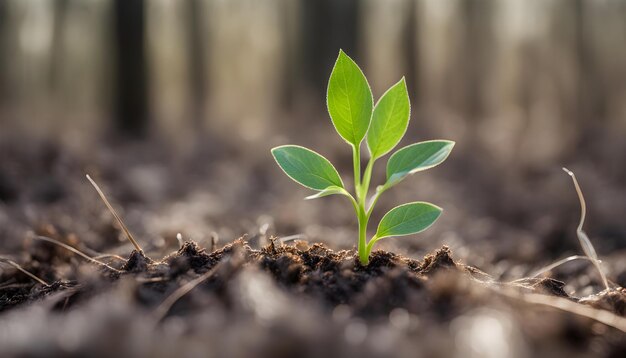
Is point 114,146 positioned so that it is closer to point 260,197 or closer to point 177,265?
point 260,197

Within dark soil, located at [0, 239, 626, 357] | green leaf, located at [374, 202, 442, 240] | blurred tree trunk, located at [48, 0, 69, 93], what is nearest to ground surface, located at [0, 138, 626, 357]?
dark soil, located at [0, 239, 626, 357]

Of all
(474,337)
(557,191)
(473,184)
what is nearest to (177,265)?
(474,337)

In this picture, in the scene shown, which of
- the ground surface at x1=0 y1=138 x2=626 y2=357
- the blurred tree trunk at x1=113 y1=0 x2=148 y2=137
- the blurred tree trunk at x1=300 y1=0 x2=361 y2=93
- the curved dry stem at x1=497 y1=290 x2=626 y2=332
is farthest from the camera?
the blurred tree trunk at x1=300 y1=0 x2=361 y2=93

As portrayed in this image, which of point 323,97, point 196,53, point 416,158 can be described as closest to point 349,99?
point 416,158

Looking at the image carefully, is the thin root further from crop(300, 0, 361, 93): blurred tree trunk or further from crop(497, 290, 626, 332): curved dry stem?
crop(300, 0, 361, 93): blurred tree trunk

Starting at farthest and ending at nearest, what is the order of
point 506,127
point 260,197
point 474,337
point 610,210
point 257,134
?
point 506,127
point 257,134
point 260,197
point 610,210
point 474,337

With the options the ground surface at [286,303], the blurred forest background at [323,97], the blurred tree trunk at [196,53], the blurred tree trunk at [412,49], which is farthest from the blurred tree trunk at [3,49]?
the ground surface at [286,303]
